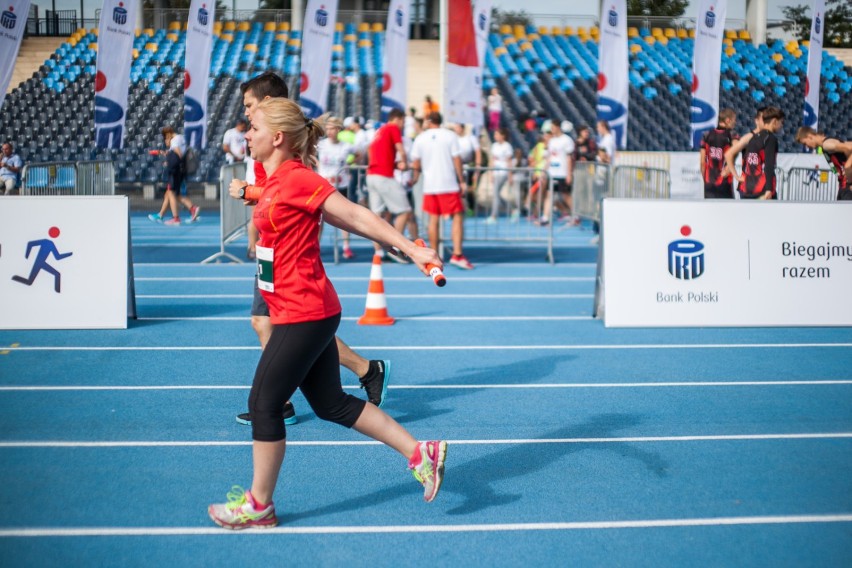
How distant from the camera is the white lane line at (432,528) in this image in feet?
14.6

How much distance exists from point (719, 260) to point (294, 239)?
6.33m

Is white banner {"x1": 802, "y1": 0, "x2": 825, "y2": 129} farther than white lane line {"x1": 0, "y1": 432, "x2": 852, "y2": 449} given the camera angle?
Yes

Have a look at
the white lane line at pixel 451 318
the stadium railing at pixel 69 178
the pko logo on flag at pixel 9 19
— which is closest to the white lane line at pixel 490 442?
the white lane line at pixel 451 318

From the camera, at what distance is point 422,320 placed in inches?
402

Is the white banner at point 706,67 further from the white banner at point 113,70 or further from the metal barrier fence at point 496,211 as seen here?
the white banner at point 113,70

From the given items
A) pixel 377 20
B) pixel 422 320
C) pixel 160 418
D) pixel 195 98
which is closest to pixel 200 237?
pixel 195 98

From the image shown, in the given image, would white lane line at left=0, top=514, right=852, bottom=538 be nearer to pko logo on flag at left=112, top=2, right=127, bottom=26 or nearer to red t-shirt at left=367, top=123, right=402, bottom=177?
red t-shirt at left=367, top=123, right=402, bottom=177

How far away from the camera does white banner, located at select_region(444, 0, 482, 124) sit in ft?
55.4

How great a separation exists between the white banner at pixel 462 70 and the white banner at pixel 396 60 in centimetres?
190

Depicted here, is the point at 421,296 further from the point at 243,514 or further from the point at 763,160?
the point at 243,514

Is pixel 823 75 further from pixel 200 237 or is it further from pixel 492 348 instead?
pixel 492 348

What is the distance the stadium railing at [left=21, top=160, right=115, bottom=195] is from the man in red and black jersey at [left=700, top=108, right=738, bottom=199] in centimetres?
832

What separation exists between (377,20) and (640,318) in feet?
96.8

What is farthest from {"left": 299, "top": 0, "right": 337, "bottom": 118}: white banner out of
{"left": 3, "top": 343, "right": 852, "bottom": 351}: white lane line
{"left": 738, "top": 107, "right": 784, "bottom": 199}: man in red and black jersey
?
{"left": 3, "top": 343, "right": 852, "bottom": 351}: white lane line
